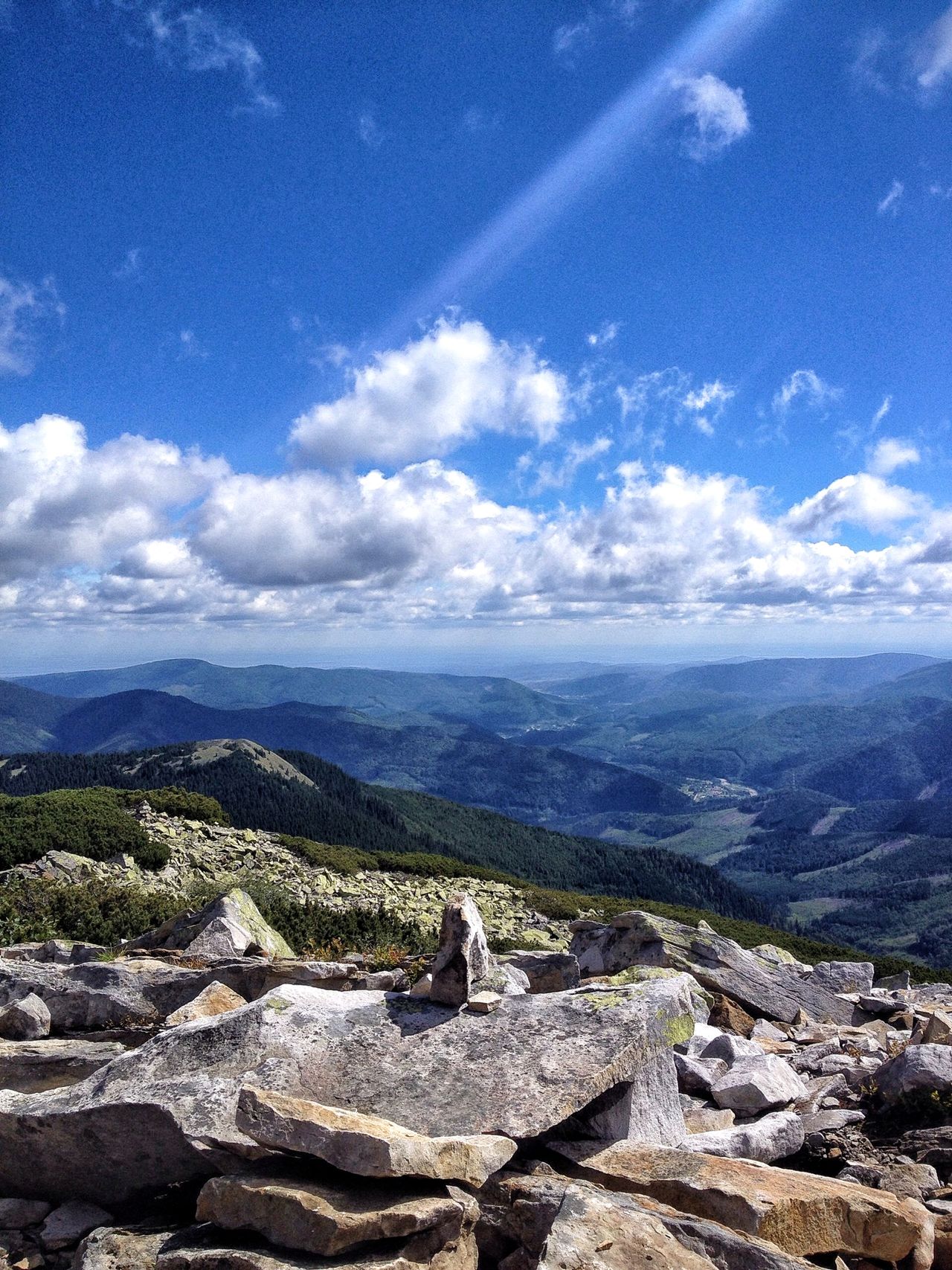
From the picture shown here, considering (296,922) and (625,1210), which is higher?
(625,1210)

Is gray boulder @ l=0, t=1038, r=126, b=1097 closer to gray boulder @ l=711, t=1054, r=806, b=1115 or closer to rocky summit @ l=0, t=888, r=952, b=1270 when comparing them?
rocky summit @ l=0, t=888, r=952, b=1270

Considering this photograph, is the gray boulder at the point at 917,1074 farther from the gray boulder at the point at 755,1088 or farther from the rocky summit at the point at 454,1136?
the gray boulder at the point at 755,1088

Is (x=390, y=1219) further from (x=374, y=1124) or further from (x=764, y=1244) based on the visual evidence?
(x=764, y=1244)

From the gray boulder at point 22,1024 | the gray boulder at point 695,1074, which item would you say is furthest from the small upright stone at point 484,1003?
the gray boulder at point 22,1024

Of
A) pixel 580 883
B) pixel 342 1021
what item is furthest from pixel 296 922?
pixel 580 883

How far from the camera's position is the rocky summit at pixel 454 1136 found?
580 centimetres

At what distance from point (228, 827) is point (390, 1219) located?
4199 centimetres

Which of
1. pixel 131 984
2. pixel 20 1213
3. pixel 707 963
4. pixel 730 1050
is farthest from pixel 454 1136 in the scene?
pixel 707 963

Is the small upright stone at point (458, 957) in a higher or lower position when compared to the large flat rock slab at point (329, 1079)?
higher

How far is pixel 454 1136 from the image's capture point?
6773mm

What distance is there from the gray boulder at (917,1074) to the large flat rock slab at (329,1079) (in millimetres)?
3365

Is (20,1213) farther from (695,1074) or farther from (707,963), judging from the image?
(707,963)

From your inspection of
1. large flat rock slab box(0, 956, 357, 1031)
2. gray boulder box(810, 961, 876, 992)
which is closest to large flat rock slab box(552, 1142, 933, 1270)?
large flat rock slab box(0, 956, 357, 1031)

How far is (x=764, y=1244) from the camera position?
603cm
